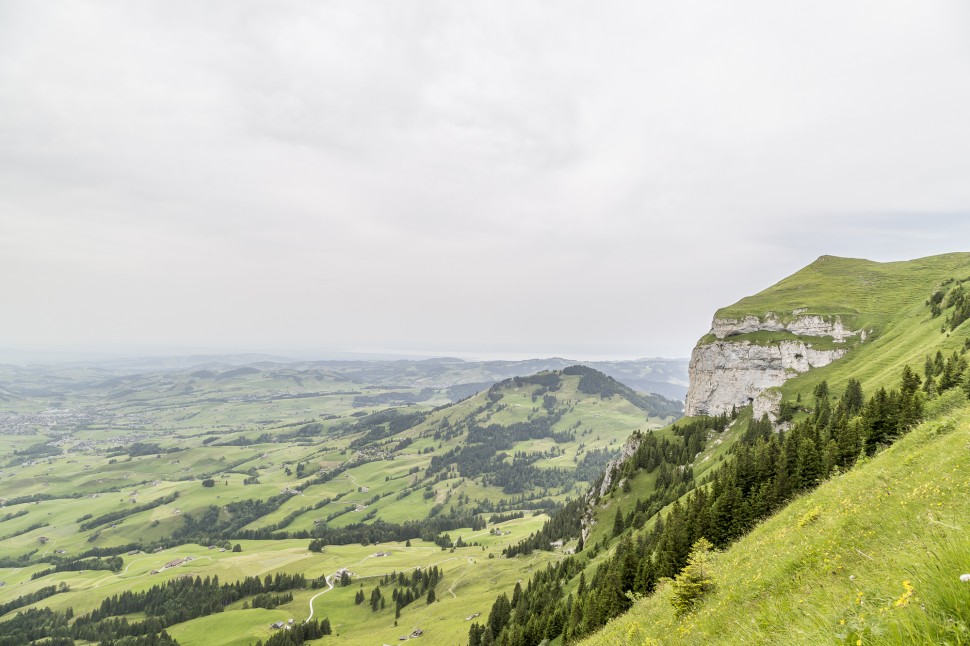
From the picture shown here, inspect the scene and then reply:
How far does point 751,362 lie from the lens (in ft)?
547

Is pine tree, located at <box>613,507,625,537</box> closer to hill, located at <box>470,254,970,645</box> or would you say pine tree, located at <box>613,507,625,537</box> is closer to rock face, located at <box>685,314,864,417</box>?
hill, located at <box>470,254,970,645</box>

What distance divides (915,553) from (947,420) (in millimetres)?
29420

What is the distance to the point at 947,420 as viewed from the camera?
27.3 m

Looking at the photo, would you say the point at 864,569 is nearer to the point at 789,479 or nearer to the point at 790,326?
the point at 789,479

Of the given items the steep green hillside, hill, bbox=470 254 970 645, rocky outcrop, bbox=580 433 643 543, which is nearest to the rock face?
hill, bbox=470 254 970 645

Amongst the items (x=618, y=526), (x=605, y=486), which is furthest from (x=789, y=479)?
(x=605, y=486)

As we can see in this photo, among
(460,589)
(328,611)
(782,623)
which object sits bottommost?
(328,611)

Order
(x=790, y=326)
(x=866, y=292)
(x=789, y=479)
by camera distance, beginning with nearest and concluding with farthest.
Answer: (x=789, y=479) → (x=790, y=326) → (x=866, y=292)

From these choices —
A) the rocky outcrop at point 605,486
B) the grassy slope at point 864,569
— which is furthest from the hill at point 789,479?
the rocky outcrop at point 605,486

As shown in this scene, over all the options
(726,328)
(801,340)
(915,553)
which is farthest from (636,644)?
(726,328)

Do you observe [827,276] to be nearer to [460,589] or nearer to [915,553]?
[460,589]

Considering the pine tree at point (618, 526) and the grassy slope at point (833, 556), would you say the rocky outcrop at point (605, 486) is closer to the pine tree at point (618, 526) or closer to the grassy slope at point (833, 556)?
the pine tree at point (618, 526)

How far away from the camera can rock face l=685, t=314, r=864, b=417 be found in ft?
477

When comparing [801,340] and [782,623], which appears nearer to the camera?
[782,623]
